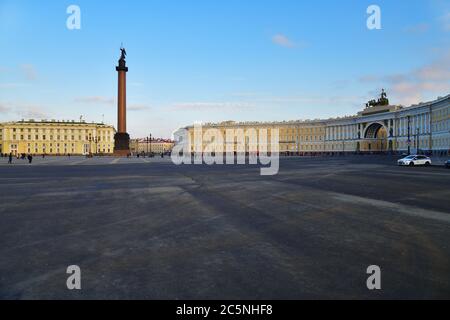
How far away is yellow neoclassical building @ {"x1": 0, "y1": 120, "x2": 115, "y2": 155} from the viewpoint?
153 meters

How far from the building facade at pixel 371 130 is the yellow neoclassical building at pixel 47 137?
50876 mm

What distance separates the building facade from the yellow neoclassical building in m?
50.9

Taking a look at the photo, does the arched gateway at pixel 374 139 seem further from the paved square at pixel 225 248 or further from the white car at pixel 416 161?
the paved square at pixel 225 248

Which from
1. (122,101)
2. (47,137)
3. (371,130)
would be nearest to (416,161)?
(122,101)

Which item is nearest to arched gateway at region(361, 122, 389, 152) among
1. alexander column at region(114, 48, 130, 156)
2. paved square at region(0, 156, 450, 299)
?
alexander column at region(114, 48, 130, 156)

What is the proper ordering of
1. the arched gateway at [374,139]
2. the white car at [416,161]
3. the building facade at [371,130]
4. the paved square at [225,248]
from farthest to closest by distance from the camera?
the arched gateway at [374,139] → the building facade at [371,130] → the white car at [416,161] → the paved square at [225,248]

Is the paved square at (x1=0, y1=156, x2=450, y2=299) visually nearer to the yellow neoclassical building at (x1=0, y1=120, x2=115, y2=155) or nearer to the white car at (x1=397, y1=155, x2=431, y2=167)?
the white car at (x1=397, y1=155, x2=431, y2=167)

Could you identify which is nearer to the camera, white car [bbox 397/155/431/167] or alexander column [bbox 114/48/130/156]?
white car [bbox 397/155/431/167]

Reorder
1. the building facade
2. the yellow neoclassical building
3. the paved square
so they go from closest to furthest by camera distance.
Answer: the paved square < the building facade < the yellow neoclassical building

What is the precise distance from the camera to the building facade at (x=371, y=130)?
91.9m

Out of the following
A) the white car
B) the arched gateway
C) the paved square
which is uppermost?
the arched gateway

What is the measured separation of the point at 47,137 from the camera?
15688cm

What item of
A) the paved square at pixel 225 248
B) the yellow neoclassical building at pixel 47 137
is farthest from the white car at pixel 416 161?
the yellow neoclassical building at pixel 47 137
